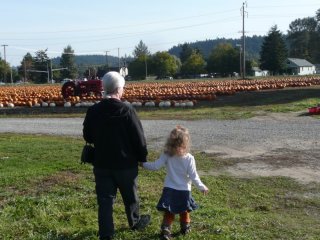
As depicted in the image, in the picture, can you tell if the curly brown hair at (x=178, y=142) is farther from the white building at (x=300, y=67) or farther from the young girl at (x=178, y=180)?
the white building at (x=300, y=67)

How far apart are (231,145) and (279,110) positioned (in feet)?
28.9

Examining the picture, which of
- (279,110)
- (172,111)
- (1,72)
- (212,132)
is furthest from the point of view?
(1,72)

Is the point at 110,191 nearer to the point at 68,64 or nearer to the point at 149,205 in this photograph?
the point at 149,205

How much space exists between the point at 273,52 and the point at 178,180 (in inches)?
3166

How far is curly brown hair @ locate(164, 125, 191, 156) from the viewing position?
223 inches

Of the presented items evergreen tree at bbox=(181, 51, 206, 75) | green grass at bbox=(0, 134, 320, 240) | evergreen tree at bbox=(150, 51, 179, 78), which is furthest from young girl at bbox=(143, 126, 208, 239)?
evergreen tree at bbox=(150, 51, 179, 78)

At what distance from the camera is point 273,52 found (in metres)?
83.3

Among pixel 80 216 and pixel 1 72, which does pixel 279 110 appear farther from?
pixel 1 72

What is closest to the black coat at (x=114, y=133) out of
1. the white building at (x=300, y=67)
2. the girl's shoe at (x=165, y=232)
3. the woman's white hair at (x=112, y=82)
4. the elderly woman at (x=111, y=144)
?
the elderly woman at (x=111, y=144)

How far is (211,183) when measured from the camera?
8.56 metres

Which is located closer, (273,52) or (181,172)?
(181,172)

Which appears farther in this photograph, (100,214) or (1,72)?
(1,72)

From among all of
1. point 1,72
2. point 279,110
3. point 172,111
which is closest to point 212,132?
point 279,110

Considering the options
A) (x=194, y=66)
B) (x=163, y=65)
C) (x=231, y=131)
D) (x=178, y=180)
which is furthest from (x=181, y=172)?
(x=163, y=65)
